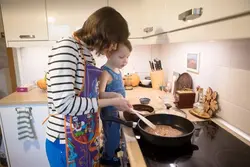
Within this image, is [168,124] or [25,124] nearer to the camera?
[168,124]

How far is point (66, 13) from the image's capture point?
1.57m

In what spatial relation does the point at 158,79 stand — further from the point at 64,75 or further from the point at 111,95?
the point at 64,75

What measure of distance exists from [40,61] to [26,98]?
0.55 metres

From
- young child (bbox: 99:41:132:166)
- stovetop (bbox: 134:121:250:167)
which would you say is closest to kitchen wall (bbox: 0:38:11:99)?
young child (bbox: 99:41:132:166)

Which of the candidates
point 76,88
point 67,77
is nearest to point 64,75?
point 67,77

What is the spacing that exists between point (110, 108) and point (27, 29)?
1.17 m

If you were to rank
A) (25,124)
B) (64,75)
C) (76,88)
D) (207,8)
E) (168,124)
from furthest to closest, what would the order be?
(25,124) → (168,124) → (76,88) → (64,75) → (207,8)

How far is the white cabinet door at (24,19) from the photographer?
1542 millimetres

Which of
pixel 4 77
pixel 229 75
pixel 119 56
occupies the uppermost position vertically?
pixel 119 56

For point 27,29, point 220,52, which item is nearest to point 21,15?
point 27,29

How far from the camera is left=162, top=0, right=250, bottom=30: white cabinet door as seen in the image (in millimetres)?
397

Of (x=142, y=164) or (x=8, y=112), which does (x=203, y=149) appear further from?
(x=8, y=112)

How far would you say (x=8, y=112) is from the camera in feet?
5.01

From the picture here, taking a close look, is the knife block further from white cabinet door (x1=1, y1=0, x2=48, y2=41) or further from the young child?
white cabinet door (x1=1, y1=0, x2=48, y2=41)
